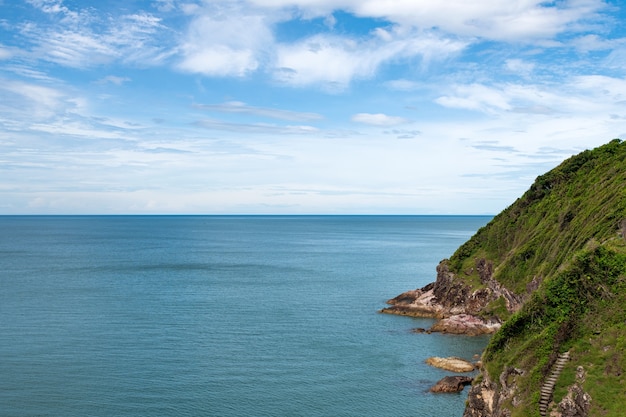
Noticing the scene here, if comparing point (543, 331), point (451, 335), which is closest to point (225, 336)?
point (451, 335)

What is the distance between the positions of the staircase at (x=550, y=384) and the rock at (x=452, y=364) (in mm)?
24073

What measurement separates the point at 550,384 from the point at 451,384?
19.2 m

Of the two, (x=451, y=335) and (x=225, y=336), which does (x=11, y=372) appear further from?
(x=451, y=335)

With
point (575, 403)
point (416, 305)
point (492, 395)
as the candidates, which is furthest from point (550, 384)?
point (416, 305)

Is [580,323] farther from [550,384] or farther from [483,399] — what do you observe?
[483,399]

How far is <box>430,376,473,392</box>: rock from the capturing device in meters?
60.8

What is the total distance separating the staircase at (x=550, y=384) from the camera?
42.5 m

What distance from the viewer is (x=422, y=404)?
5756 cm

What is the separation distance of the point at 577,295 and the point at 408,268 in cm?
11627

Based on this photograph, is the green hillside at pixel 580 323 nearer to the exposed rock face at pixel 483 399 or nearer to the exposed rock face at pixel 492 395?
the exposed rock face at pixel 492 395

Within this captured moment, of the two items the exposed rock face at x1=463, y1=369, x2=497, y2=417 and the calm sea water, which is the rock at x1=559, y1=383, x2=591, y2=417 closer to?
the exposed rock face at x1=463, y1=369, x2=497, y2=417

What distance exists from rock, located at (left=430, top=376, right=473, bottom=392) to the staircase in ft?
60.4

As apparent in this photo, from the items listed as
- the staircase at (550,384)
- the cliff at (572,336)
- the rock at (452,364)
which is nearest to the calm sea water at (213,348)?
the rock at (452,364)

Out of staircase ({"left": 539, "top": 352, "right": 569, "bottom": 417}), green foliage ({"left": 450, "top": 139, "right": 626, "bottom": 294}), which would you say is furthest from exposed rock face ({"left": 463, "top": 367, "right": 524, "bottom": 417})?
green foliage ({"left": 450, "top": 139, "right": 626, "bottom": 294})
